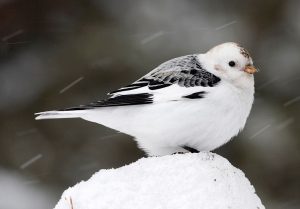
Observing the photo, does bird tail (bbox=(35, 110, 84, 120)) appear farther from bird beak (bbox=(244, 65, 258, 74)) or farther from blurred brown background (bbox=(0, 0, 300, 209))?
blurred brown background (bbox=(0, 0, 300, 209))

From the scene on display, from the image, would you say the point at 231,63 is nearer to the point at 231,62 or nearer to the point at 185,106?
the point at 231,62

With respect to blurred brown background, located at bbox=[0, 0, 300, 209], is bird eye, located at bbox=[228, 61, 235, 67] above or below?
above

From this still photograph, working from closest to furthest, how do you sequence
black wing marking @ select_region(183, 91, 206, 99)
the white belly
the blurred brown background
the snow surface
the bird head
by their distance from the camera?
the snow surface < the white belly < black wing marking @ select_region(183, 91, 206, 99) < the bird head < the blurred brown background

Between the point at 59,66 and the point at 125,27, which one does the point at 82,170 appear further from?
the point at 125,27

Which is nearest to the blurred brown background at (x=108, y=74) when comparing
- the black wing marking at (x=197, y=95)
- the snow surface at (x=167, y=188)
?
the black wing marking at (x=197, y=95)

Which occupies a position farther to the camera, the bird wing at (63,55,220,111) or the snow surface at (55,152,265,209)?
the bird wing at (63,55,220,111)

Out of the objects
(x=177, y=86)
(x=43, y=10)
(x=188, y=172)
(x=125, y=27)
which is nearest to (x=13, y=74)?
(x=43, y=10)

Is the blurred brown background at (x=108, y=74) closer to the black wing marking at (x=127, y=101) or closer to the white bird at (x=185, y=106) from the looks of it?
the white bird at (x=185, y=106)

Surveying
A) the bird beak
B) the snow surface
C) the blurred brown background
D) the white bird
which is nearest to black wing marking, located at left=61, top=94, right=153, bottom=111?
the white bird
